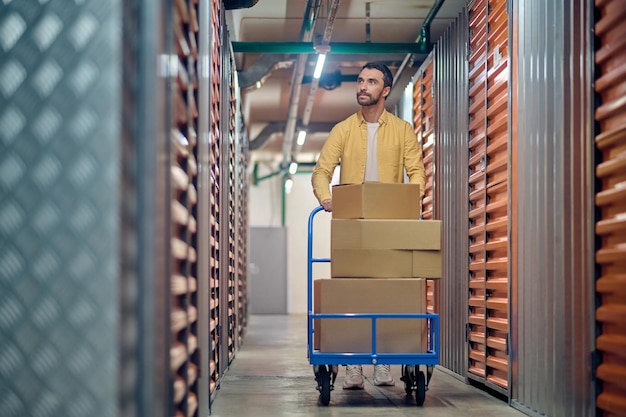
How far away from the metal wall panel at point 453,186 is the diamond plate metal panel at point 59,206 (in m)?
4.74

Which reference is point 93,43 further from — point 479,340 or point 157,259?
point 479,340

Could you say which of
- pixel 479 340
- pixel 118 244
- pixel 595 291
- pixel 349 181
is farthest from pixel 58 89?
pixel 479 340

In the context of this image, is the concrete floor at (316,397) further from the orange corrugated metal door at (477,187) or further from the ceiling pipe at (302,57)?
the ceiling pipe at (302,57)

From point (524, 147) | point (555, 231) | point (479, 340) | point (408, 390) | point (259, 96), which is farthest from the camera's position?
point (259, 96)

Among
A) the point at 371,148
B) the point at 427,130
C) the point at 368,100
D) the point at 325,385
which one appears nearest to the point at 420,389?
the point at 325,385

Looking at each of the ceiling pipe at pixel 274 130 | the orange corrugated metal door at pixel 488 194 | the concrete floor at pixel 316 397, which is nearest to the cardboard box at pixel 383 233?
the orange corrugated metal door at pixel 488 194

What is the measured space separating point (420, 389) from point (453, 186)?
2.27m

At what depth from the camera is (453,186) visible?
23.3ft

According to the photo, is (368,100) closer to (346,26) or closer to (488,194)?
(488,194)

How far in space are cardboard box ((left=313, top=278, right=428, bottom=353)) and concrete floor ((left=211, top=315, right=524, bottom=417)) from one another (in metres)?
0.38

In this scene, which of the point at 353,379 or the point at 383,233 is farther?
the point at 353,379

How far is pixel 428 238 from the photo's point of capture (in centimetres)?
514

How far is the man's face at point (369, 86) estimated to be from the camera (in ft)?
19.0

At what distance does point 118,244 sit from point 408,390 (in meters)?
3.81
